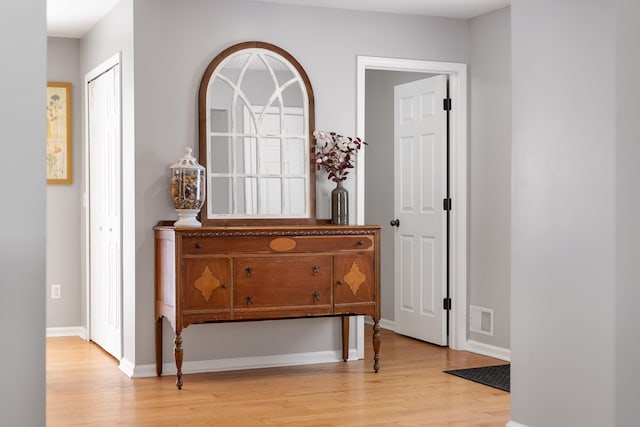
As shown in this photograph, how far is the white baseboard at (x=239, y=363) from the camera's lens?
5.14 meters

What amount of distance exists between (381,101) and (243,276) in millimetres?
2832

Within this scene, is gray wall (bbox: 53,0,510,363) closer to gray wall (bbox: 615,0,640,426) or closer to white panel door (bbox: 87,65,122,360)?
white panel door (bbox: 87,65,122,360)

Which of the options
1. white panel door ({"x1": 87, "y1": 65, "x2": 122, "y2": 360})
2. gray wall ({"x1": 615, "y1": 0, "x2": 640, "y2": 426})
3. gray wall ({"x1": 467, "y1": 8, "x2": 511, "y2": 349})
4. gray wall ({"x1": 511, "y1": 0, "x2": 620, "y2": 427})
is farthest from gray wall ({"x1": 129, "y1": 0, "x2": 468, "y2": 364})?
gray wall ({"x1": 615, "y1": 0, "x2": 640, "y2": 426})

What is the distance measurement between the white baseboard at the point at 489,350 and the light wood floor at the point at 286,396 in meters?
0.07

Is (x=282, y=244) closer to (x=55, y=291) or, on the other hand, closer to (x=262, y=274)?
(x=262, y=274)

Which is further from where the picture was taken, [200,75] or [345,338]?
[345,338]

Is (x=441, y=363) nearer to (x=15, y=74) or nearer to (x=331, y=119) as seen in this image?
(x=331, y=119)

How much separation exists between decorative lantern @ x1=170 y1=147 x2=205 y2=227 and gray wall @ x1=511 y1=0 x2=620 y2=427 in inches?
83.7

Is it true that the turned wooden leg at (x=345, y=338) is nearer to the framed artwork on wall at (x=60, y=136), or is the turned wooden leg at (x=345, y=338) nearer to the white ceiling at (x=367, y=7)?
the white ceiling at (x=367, y=7)

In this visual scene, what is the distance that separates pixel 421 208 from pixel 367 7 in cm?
168

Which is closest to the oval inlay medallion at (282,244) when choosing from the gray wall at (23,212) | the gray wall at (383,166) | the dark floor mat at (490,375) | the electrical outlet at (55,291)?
the dark floor mat at (490,375)

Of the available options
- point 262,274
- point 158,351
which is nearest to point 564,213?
point 262,274

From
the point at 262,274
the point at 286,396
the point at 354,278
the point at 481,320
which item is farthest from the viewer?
the point at 481,320

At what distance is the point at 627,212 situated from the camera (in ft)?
10.2
